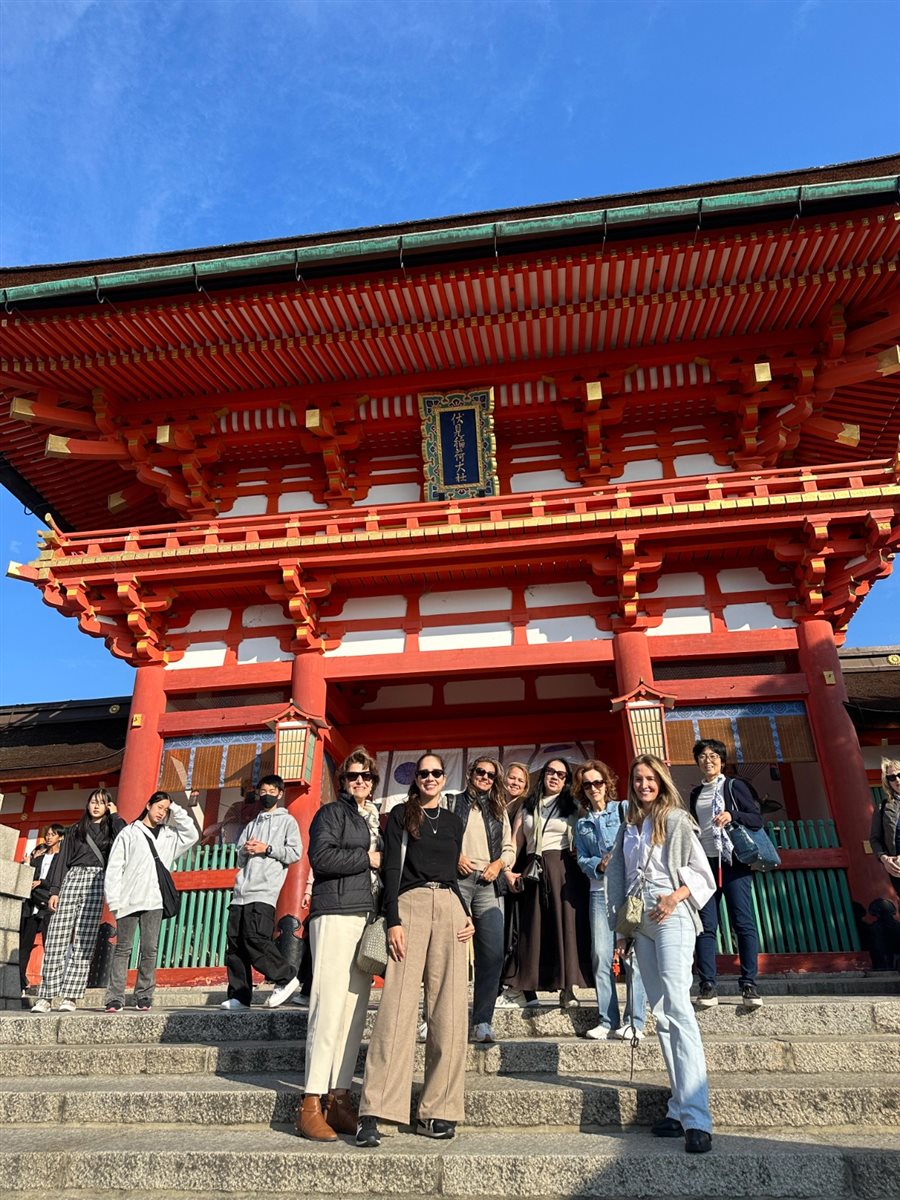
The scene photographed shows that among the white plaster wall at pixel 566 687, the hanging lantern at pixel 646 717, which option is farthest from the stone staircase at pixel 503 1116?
the white plaster wall at pixel 566 687

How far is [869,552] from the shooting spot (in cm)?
1034

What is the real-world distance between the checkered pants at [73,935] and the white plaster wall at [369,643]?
4398 millimetres

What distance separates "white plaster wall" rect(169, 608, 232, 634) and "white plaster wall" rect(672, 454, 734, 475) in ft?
22.6

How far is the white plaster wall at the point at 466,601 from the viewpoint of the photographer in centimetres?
1144

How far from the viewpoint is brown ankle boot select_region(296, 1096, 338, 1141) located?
13.1ft

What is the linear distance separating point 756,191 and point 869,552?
15.0 ft

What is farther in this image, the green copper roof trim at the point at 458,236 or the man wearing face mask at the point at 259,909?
the green copper roof trim at the point at 458,236

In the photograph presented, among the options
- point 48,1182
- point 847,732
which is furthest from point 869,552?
point 48,1182

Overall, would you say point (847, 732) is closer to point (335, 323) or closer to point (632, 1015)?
point (632, 1015)

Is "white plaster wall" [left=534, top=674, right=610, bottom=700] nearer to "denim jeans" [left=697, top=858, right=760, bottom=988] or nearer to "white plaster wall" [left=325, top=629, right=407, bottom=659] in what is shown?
"white plaster wall" [left=325, top=629, right=407, bottom=659]

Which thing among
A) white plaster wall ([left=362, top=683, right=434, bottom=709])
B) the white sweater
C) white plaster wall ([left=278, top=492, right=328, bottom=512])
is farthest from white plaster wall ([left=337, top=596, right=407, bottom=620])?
the white sweater

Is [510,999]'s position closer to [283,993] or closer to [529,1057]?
[529,1057]

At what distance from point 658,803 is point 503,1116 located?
1773mm

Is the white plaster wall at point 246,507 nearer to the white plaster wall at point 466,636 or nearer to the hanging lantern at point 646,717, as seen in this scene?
the white plaster wall at point 466,636
